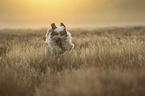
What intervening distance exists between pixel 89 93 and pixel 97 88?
109 mm

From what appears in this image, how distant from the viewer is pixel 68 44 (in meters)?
3.89

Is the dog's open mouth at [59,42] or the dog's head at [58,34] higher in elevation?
the dog's head at [58,34]

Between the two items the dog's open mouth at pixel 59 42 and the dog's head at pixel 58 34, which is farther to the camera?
the dog's open mouth at pixel 59 42

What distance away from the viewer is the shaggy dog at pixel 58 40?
3582mm

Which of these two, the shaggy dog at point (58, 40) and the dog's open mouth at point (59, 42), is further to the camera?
the dog's open mouth at point (59, 42)

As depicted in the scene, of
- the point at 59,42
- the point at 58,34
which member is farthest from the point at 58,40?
the point at 58,34

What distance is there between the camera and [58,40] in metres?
3.71

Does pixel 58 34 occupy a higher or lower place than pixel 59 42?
higher

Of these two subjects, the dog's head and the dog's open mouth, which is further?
the dog's open mouth

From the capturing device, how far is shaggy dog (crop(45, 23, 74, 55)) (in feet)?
11.8

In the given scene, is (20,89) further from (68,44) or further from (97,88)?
(68,44)

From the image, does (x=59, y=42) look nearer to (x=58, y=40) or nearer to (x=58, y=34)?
(x=58, y=40)

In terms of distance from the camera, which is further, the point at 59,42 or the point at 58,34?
the point at 59,42

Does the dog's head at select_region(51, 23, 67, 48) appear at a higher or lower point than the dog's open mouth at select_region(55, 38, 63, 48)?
higher
